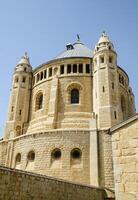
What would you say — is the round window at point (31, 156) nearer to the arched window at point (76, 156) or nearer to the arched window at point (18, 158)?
the arched window at point (18, 158)

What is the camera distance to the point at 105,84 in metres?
24.7

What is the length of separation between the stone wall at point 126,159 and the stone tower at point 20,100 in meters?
19.9

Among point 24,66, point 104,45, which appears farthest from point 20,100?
point 104,45

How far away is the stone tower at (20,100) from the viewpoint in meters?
27.6

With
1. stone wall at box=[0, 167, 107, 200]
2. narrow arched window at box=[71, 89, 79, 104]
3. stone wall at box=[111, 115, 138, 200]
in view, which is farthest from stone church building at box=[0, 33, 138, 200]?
stone wall at box=[111, 115, 138, 200]

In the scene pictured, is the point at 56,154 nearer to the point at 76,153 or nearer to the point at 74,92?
the point at 76,153

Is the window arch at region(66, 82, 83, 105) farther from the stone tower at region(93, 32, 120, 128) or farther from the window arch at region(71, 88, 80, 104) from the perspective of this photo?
the stone tower at region(93, 32, 120, 128)

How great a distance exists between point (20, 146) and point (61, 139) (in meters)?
4.69

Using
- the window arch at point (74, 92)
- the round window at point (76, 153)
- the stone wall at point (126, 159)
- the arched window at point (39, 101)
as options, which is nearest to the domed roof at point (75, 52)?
the window arch at point (74, 92)

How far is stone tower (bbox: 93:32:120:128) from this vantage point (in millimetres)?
22953

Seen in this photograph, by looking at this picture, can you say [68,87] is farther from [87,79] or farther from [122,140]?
[122,140]

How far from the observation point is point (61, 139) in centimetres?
2212

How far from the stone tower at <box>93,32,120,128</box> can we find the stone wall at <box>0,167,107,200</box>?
9567 millimetres

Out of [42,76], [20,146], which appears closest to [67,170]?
[20,146]
